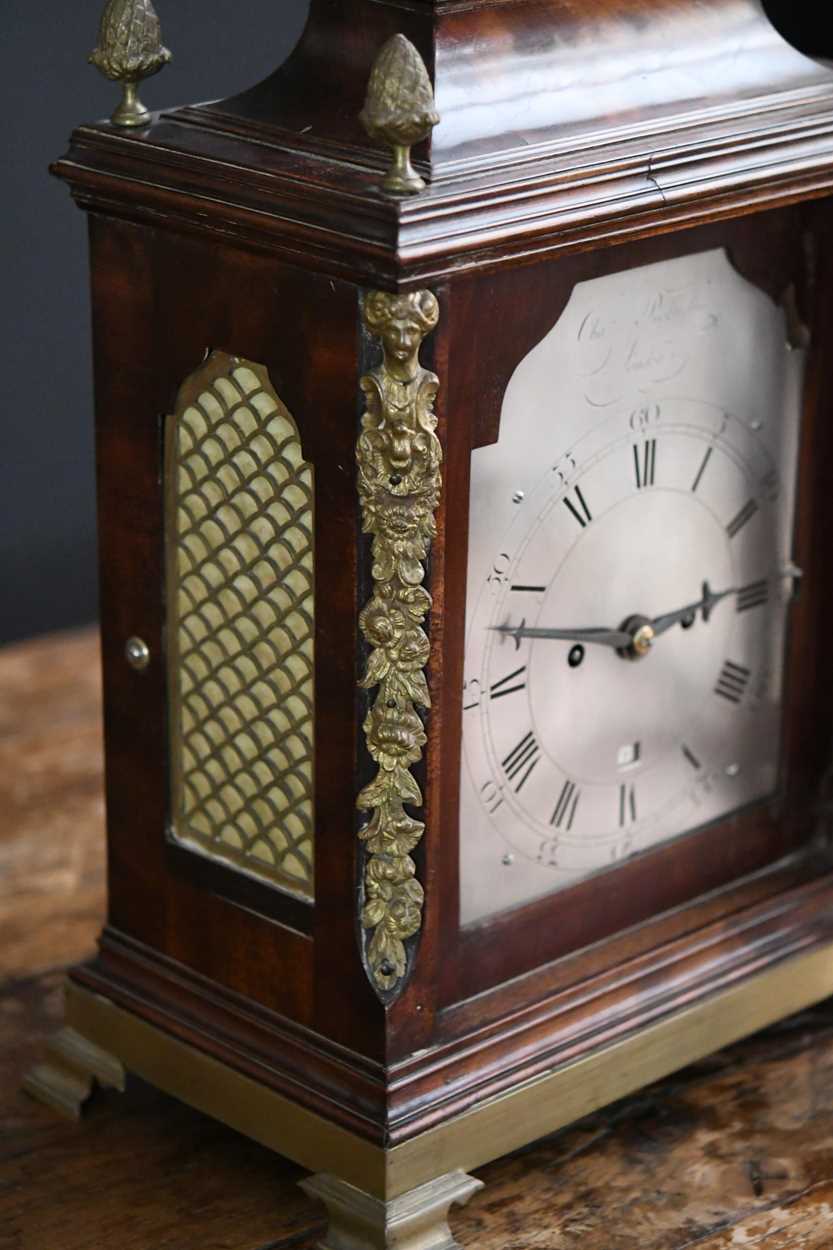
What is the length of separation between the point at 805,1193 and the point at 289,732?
42cm

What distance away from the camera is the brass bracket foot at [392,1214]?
130 cm

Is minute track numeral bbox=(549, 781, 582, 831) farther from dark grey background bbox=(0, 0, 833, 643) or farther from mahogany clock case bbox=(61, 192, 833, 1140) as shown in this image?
dark grey background bbox=(0, 0, 833, 643)

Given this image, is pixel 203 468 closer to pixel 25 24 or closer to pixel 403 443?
pixel 403 443

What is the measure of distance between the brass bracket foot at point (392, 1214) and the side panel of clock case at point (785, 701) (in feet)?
0.34

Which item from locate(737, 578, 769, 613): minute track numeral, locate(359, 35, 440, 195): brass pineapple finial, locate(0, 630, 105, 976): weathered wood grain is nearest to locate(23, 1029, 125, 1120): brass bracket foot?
locate(0, 630, 105, 976): weathered wood grain

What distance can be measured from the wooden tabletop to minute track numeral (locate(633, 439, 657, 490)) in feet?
1.33

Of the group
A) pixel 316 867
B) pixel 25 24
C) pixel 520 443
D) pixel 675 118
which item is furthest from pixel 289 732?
pixel 25 24

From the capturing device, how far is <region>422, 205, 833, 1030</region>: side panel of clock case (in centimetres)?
124

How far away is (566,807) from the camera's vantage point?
4.58 ft

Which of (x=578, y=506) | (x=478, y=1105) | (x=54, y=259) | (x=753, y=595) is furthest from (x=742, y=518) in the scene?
(x=54, y=259)

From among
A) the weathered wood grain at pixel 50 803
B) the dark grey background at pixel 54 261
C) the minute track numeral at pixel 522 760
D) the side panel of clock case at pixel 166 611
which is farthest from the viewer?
the dark grey background at pixel 54 261

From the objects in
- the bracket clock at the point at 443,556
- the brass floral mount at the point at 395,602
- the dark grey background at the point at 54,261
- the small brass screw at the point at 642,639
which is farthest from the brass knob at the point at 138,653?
the dark grey background at the point at 54,261

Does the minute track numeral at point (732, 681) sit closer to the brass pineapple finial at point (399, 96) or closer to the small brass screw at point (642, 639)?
the small brass screw at point (642, 639)

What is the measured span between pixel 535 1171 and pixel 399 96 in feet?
2.15
